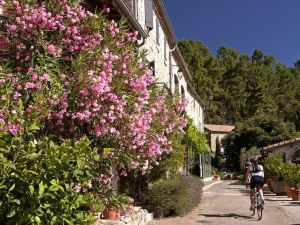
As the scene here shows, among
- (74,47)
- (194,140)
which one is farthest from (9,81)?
(194,140)

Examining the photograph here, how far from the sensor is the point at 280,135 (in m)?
47.7

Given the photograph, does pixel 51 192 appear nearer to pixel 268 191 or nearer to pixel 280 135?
pixel 268 191

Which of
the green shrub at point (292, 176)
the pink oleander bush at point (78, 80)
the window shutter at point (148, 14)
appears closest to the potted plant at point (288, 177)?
the green shrub at point (292, 176)

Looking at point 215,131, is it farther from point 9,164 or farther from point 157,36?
point 9,164

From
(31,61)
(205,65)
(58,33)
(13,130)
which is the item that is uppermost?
(205,65)

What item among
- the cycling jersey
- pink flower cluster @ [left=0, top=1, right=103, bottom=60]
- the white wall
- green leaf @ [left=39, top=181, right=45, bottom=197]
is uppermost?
the white wall

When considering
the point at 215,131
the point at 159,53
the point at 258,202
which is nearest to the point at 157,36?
the point at 159,53

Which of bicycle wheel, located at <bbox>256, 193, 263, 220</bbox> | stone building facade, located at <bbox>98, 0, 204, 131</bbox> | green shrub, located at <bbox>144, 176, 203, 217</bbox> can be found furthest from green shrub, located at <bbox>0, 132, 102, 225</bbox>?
bicycle wheel, located at <bbox>256, 193, 263, 220</bbox>

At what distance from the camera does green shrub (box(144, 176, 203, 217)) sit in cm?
1244

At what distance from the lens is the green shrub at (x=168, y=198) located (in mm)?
12438

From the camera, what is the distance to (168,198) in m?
12.6

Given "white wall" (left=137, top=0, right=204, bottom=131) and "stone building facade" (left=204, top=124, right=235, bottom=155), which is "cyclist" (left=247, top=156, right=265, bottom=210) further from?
"stone building facade" (left=204, top=124, right=235, bottom=155)

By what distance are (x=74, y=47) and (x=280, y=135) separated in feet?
142

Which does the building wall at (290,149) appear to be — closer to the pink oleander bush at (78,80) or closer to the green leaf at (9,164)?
the pink oleander bush at (78,80)
